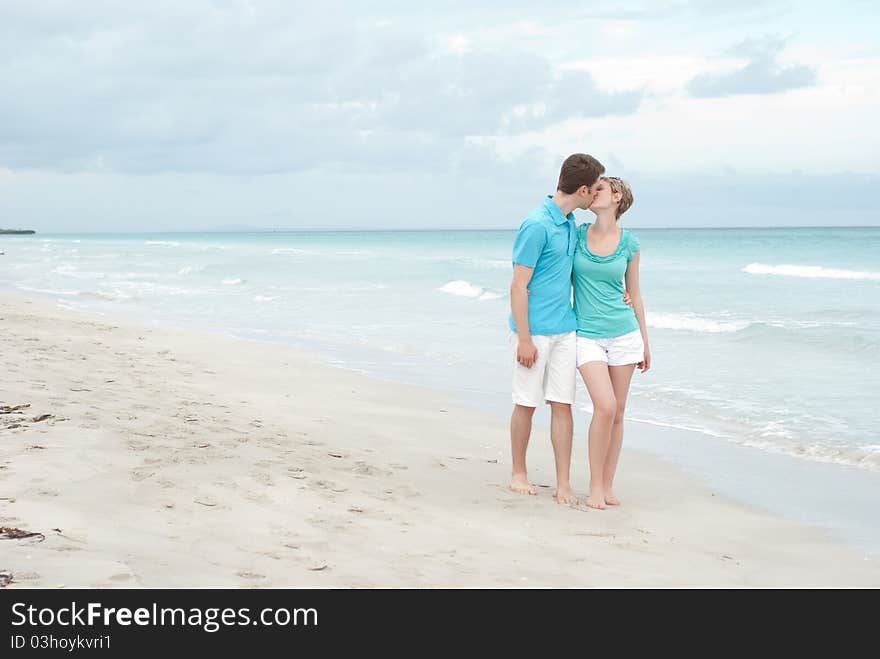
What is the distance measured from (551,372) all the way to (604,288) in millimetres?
583

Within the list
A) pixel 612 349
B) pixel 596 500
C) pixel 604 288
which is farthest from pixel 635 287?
pixel 596 500

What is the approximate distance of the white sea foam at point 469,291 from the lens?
23734 millimetres

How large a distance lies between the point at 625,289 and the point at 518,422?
1039 mm

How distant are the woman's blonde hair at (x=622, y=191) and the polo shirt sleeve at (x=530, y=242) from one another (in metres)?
0.49

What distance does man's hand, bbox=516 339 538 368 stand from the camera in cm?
515

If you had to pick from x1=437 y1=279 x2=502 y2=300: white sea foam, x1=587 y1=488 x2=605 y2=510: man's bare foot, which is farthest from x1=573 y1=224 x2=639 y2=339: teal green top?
x1=437 y1=279 x2=502 y2=300: white sea foam

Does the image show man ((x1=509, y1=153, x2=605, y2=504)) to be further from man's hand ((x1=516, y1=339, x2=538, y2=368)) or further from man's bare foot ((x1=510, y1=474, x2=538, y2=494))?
man's bare foot ((x1=510, y1=474, x2=538, y2=494))

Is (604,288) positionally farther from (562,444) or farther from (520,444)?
(520,444)

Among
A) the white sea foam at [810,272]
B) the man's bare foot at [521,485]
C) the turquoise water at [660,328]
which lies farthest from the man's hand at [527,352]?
the white sea foam at [810,272]

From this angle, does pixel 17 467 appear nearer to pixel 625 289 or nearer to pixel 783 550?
pixel 625 289

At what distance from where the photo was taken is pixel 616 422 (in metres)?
5.38

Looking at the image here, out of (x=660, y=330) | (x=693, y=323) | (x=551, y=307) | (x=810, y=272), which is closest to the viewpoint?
(x=551, y=307)

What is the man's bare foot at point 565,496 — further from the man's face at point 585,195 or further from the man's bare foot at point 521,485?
the man's face at point 585,195

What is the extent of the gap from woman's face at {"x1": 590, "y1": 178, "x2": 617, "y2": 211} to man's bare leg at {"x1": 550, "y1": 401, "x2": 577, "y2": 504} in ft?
3.88
